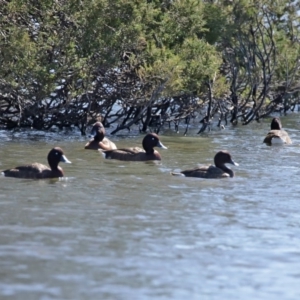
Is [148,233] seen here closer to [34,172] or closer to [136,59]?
[34,172]

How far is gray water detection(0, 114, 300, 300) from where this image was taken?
8523 mm

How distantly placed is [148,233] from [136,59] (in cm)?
1168

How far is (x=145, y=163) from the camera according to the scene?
1722 centimetres

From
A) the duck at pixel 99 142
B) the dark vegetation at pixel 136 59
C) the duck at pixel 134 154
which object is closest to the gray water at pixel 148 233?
the duck at pixel 134 154

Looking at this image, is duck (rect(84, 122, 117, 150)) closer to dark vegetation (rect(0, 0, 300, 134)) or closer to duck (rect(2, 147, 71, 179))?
dark vegetation (rect(0, 0, 300, 134))

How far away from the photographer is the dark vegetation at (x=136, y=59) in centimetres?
1983

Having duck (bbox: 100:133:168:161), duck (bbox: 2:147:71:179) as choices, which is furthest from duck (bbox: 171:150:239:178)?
duck (bbox: 100:133:168:161)

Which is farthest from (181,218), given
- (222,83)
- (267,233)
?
(222,83)

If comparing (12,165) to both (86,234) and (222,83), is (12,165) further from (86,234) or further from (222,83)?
(222,83)

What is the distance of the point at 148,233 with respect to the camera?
10.6 metres

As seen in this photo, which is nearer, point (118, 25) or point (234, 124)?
point (118, 25)

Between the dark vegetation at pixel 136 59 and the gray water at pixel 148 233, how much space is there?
3064mm

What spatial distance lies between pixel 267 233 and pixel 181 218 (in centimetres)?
123

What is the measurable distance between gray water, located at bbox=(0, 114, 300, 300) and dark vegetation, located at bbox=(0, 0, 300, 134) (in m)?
3.06
